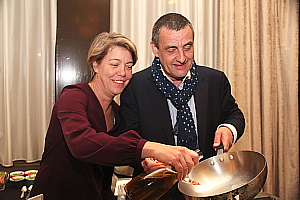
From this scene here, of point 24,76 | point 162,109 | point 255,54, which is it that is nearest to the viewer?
point 162,109

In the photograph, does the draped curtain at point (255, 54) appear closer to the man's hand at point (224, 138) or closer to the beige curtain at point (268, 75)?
the beige curtain at point (268, 75)

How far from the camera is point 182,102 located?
1617mm

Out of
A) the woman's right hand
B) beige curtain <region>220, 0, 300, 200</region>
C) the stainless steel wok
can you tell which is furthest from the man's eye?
beige curtain <region>220, 0, 300, 200</region>

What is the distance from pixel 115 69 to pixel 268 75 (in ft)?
6.40

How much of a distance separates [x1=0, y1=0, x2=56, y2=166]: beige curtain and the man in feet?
4.03

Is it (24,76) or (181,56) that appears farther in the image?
(24,76)

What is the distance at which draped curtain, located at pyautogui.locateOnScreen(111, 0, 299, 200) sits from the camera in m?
2.75

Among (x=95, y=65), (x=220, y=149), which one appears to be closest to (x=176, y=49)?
(x=95, y=65)

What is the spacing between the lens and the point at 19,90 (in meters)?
2.56

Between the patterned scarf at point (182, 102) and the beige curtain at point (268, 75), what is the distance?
4.03 ft

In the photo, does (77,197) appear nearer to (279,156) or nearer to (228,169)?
(228,169)

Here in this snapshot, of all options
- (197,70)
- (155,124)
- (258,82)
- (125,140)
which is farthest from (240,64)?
(125,140)

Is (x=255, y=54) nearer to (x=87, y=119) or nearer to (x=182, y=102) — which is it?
(x=182, y=102)

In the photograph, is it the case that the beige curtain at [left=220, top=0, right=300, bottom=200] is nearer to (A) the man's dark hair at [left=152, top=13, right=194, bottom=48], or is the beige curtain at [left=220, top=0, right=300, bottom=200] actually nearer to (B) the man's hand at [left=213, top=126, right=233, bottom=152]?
(A) the man's dark hair at [left=152, top=13, right=194, bottom=48]
